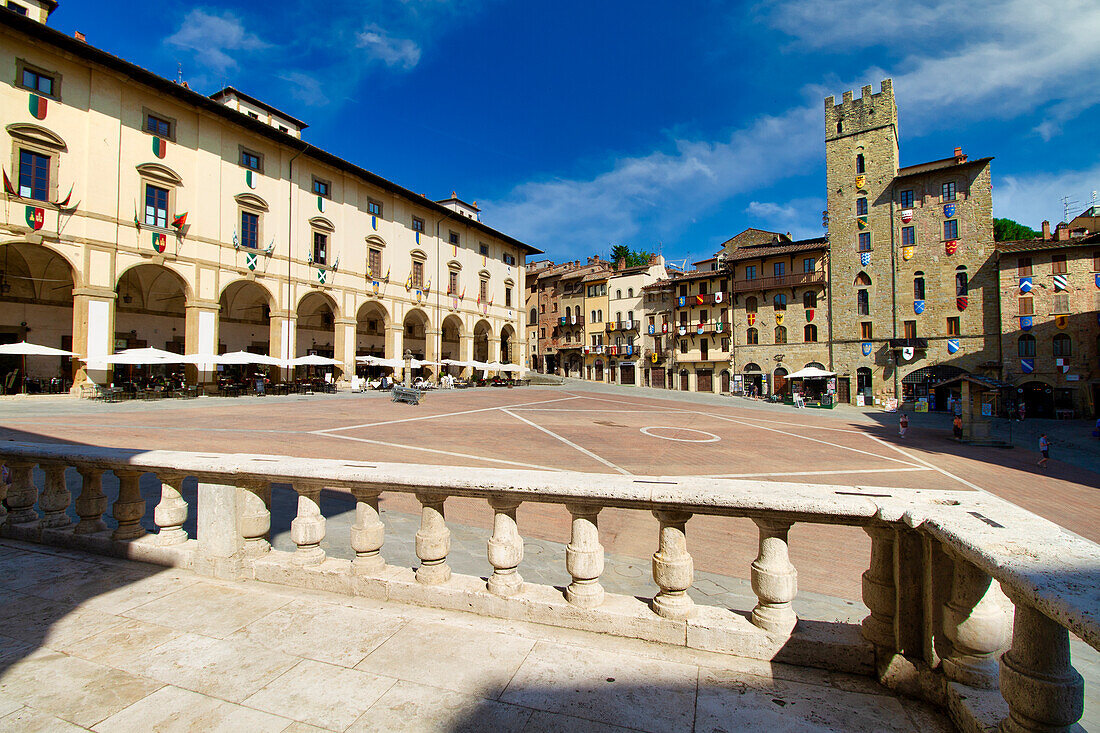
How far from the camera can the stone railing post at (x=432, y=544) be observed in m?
3.25

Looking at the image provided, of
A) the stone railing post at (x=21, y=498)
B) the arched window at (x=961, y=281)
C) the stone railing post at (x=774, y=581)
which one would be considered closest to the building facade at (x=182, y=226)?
the stone railing post at (x=21, y=498)

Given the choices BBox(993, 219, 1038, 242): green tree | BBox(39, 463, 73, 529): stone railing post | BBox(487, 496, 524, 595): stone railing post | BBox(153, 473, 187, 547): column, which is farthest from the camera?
BBox(993, 219, 1038, 242): green tree

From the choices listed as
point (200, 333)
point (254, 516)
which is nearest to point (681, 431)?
point (254, 516)

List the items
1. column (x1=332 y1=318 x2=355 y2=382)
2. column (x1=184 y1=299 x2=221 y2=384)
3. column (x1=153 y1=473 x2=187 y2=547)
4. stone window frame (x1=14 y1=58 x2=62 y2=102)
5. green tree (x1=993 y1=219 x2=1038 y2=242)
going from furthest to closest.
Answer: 1. green tree (x1=993 y1=219 x2=1038 y2=242)
2. column (x1=332 y1=318 x2=355 y2=382)
3. column (x1=184 y1=299 x2=221 y2=384)
4. stone window frame (x1=14 y1=58 x2=62 y2=102)
5. column (x1=153 y1=473 x2=187 y2=547)

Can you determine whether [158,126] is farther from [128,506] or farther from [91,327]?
Answer: [128,506]

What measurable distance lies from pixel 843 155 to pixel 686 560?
57.6 meters

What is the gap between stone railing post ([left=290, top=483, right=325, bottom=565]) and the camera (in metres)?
3.53

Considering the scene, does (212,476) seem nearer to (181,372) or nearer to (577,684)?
(577,684)

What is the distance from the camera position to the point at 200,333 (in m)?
28.4

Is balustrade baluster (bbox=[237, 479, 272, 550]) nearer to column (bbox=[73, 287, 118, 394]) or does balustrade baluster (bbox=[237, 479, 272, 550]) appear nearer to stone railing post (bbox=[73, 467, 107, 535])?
stone railing post (bbox=[73, 467, 107, 535])

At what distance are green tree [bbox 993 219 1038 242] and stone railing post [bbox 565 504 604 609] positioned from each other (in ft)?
255

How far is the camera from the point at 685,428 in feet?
65.6

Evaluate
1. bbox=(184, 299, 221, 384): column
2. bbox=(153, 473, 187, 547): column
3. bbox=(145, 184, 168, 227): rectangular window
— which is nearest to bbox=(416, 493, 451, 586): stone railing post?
bbox=(153, 473, 187, 547): column

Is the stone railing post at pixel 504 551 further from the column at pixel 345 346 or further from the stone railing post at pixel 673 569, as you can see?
the column at pixel 345 346
